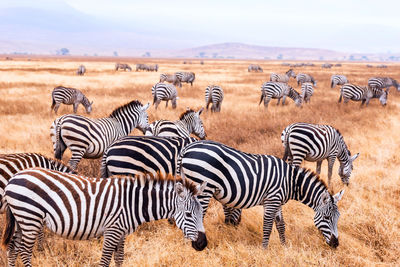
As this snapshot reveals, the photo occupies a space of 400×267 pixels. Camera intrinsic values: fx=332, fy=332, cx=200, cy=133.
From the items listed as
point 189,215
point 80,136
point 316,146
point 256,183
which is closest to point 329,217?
point 256,183

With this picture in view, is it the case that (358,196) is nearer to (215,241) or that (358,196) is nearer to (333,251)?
(333,251)

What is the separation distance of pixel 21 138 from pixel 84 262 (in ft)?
23.6

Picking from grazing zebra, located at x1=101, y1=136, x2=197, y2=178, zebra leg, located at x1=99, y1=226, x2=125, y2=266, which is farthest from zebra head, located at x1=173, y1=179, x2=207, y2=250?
grazing zebra, located at x1=101, y1=136, x2=197, y2=178

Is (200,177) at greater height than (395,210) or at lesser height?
greater

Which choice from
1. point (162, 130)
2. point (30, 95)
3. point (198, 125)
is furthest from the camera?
point (30, 95)

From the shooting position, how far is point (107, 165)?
551 centimetres

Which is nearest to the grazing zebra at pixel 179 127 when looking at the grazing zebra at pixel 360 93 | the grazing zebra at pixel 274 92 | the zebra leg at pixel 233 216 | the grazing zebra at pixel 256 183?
the zebra leg at pixel 233 216

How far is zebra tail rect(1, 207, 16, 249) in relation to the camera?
3904mm

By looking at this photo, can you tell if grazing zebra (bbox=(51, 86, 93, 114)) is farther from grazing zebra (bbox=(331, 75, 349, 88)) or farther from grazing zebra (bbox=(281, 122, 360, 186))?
grazing zebra (bbox=(331, 75, 349, 88))

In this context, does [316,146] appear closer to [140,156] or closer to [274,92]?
[140,156]

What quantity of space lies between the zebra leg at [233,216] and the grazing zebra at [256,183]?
673mm

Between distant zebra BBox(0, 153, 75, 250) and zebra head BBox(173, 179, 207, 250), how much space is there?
6.64ft

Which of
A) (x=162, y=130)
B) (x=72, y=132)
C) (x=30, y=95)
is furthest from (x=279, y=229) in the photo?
(x=30, y=95)

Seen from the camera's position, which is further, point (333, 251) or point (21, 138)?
point (21, 138)
